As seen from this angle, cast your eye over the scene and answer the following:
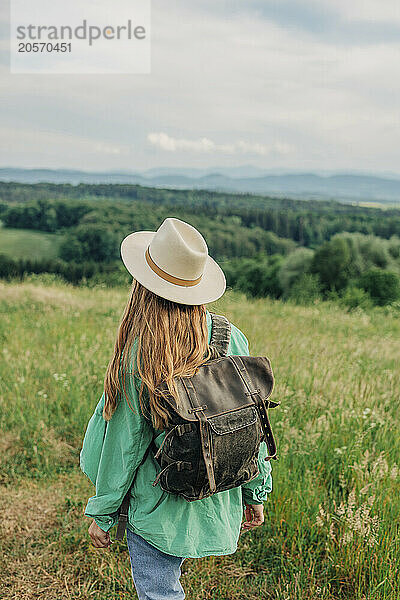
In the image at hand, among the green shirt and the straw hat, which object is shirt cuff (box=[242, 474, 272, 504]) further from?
the straw hat

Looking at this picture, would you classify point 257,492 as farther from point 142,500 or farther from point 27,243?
point 27,243

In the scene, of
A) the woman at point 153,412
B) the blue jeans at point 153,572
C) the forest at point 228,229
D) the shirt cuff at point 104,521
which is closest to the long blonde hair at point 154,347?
the woman at point 153,412

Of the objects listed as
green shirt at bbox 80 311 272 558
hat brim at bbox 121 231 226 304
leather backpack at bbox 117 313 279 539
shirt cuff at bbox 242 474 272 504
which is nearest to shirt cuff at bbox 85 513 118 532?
green shirt at bbox 80 311 272 558

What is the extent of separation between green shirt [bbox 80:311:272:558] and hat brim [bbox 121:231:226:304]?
0.68 ft

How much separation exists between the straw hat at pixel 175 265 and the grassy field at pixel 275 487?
0.66 metres

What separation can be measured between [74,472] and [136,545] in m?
2.18

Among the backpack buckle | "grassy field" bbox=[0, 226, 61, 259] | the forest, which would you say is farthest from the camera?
"grassy field" bbox=[0, 226, 61, 259]

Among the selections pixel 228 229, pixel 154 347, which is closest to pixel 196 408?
→ pixel 154 347

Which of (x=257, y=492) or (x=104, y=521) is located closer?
(x=104, y=521)

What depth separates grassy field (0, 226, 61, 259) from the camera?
3819 centimetres

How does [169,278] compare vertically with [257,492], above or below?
above

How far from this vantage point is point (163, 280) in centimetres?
197

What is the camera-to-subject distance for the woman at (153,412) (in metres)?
1.95

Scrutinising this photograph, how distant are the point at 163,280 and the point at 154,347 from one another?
0.25m
